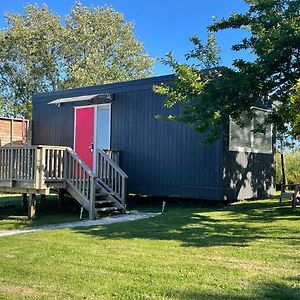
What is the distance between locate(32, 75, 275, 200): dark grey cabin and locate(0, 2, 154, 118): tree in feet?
47.4

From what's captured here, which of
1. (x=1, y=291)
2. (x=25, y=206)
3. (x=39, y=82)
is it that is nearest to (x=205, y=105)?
(x=1, y=291)

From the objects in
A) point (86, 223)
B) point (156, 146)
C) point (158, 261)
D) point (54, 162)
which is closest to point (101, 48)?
point (156, 146)

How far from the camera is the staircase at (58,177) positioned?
393 inches

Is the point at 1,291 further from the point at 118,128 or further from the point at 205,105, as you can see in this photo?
the point at 118,128

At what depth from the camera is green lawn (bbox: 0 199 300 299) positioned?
13.6ft

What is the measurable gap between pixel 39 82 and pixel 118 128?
18.9 metres

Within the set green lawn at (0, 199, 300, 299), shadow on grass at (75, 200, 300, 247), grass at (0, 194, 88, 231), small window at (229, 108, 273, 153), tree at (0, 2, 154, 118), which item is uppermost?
tree at (0, 2, 154, 118)

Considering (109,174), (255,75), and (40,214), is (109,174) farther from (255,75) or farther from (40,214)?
(255,75)

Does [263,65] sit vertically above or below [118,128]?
above

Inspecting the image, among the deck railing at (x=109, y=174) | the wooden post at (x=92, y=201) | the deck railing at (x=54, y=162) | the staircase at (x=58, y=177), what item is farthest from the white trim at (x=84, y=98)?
the wooden post at (x=92, y=201)

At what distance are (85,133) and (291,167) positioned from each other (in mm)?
7692

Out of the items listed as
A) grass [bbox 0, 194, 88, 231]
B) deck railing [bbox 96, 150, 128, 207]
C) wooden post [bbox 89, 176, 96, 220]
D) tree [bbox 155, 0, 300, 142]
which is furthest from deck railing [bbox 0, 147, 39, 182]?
tree [bbox 155, 0, 300, 142]

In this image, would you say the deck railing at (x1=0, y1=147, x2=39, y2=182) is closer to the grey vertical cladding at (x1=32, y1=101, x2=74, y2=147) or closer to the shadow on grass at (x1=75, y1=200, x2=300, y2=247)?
the shadow on grass at (x1=75, y1=200, x2=300, y2=247)

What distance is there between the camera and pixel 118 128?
1280 cm
